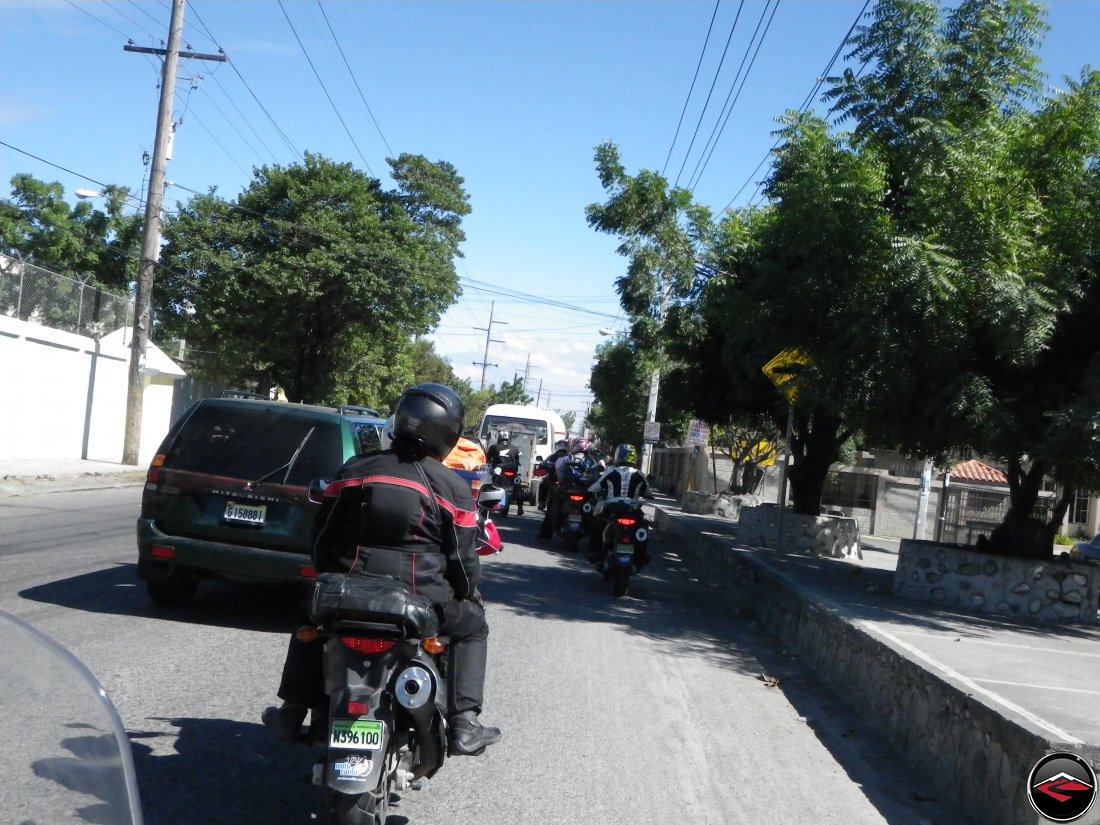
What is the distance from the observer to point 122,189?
57.1 meters

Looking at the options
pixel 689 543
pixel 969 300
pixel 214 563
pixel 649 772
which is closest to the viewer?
pixel 649 772

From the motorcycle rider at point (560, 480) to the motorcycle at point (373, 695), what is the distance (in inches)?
546

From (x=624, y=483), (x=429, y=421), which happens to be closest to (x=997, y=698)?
(x=429, y=421)

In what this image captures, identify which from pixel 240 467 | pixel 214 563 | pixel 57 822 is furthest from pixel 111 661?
pixel 57 822

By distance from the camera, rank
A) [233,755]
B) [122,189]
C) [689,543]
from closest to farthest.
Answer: [233,755] < [689,543] < [122,189]

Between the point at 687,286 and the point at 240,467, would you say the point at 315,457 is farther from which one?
the point at 687,286

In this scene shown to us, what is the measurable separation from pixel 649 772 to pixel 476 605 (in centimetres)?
162

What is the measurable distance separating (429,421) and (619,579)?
26.8 feet

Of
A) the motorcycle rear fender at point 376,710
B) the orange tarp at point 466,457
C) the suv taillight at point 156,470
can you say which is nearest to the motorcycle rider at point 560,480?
the orange tarp at point 466,457

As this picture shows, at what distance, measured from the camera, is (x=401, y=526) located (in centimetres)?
460

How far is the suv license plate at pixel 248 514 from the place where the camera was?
8.28 meters

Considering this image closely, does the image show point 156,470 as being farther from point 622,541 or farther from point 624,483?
point 624,483

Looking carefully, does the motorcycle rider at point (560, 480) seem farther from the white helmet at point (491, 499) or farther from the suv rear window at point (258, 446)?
the white helmet at point (491, 499)

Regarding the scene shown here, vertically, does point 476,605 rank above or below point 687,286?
below
